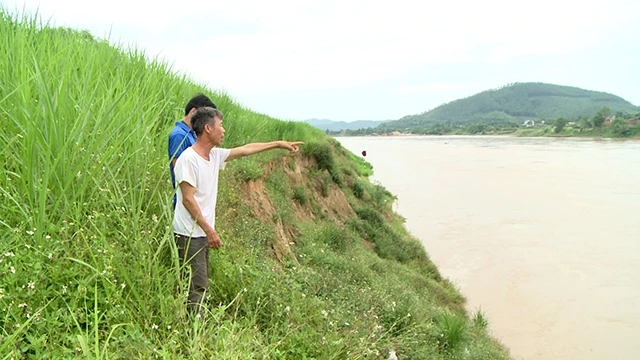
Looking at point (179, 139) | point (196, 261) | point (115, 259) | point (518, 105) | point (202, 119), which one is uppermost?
point (518, 105)

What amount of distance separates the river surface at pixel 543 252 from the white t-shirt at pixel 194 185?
6624mm

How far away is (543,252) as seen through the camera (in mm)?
Answer: 12266

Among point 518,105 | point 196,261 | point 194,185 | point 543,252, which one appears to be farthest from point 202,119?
point 518,105

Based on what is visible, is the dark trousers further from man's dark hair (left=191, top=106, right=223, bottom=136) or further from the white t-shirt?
man's dark hair (left=191, top=106, right=223, bottom=136)

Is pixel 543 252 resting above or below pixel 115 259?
below

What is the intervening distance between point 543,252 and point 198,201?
12.7m

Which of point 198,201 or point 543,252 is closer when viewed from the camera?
point 198,201

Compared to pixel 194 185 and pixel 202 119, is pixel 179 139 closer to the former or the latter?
pixel 202 119

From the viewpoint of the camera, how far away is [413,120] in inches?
6673

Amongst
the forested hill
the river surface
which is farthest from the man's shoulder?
the forested hill

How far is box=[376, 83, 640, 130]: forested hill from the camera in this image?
5620 inches

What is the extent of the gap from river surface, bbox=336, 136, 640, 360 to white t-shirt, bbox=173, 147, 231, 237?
21.7 ft

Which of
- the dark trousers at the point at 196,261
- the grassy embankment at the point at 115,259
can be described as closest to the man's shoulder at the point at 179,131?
the grassy embankment at the point at 115,259

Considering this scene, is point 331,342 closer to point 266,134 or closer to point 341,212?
point 266,134
